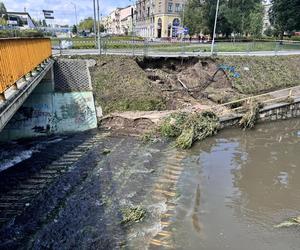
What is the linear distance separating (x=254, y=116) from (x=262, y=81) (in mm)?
10807

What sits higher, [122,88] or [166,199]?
[122,88]

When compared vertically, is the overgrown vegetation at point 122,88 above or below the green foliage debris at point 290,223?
above

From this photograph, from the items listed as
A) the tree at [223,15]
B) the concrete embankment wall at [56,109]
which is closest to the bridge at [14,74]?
the concrete embankment wall at [56,109]

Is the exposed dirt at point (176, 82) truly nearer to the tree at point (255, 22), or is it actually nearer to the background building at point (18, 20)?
the background building at point (18, 20)

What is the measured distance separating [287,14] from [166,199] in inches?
2021

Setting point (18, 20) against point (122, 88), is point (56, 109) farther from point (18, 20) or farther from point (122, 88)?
point (18, 20)

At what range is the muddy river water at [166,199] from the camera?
Answer: 9.15 metres

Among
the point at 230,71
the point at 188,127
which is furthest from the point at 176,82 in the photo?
the point at 188,127

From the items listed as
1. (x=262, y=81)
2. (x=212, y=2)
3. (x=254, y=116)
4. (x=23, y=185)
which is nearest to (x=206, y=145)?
(x=254, y=116)

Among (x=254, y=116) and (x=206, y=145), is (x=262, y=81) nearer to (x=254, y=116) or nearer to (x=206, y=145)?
(x=254, y=116)

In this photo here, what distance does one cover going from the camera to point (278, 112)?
906 inches

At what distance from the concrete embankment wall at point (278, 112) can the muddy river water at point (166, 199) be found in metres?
4.95

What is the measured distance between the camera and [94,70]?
23.4 m

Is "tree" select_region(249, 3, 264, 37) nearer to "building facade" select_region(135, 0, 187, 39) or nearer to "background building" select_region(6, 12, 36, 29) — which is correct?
"building facade" select_region(135, 0, 187, 39)
